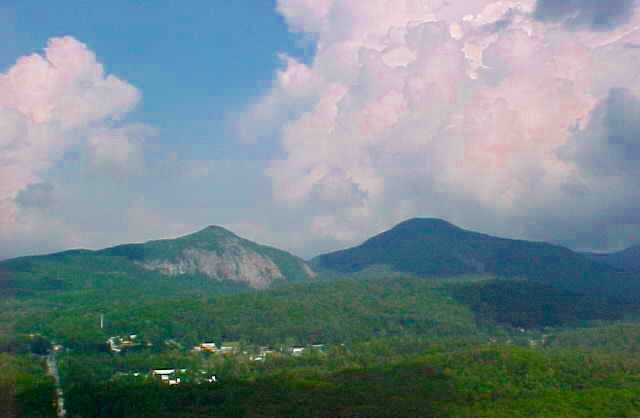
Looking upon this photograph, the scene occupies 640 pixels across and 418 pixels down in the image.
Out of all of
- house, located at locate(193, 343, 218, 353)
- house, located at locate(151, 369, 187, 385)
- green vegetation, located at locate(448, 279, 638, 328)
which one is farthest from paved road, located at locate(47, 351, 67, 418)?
green vegetation, located at locate(448, 279, 638, 328)

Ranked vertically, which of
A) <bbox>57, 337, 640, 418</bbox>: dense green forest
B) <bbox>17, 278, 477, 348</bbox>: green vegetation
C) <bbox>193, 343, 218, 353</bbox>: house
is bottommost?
<bbox>57, 337, 640, 418</bbox>: dense green forest

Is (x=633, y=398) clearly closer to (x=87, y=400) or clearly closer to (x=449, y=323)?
(x=87, y=400)

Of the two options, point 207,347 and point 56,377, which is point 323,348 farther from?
point 56,377

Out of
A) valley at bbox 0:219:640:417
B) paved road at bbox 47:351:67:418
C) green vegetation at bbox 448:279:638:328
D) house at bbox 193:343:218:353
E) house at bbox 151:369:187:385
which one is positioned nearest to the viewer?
valley at bbox 0:219:640:417

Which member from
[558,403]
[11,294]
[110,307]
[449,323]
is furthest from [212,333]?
[558,403]

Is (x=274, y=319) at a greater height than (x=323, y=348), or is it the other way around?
(x=274, y=319)

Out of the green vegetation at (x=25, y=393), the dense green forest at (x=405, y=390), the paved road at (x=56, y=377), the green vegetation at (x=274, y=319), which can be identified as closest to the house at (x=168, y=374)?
the dense green forest at (x=405, y=390)

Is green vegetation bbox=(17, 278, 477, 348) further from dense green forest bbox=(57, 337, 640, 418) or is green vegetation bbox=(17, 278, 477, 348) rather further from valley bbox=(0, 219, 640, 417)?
dense green forest bbox=(57, 337, 640, 418)

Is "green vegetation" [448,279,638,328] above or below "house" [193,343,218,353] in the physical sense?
above

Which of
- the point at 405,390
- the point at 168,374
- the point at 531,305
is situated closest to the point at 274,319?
the point at 168,374
